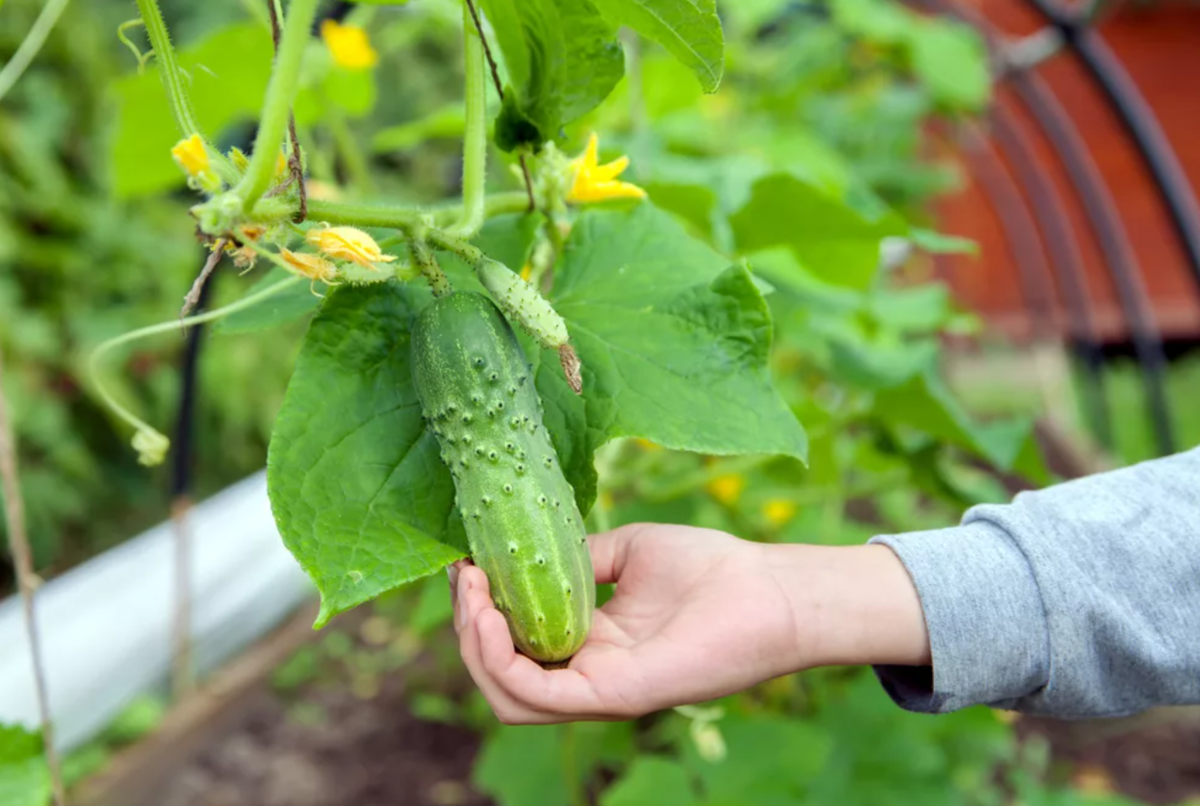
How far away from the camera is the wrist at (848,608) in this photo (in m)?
0.82

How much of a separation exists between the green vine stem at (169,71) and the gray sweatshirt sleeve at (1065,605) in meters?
0.67

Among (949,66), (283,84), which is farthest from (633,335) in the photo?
(949,66)

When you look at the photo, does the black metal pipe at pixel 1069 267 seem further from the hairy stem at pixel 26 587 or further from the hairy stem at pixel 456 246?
the hairy stem at pixel 26 587

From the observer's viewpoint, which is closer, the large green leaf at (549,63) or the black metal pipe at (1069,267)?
the large green leaf at (549,63)

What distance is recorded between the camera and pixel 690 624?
2.61 ft

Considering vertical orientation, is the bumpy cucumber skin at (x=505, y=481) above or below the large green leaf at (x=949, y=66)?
below

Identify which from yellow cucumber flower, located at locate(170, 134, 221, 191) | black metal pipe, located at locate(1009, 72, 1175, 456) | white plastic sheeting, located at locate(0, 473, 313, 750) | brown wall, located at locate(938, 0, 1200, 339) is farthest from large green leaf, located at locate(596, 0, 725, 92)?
brown wall, located at locate(938, 0, 1200, 339)

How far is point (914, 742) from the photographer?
5.66ft

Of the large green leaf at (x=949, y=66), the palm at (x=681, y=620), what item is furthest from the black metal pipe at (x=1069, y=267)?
the palm at (x=681, y=620)

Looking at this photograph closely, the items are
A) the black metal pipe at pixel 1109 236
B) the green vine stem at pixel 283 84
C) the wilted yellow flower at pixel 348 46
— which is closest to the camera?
the green vine stem at pixel 283 84

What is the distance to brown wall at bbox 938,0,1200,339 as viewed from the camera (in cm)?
623

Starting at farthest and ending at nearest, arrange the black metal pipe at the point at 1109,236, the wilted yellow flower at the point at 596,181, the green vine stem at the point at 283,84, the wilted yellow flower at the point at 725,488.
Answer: the black metal pipe at the point at 1109,236 < the wilted yellow flower at the point at 725,488 < the wilted yellow flower at the point at 596,181 < the green vine stem at the point at 283,84

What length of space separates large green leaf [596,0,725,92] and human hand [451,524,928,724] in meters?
0.39

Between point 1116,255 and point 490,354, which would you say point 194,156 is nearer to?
point 490,354
